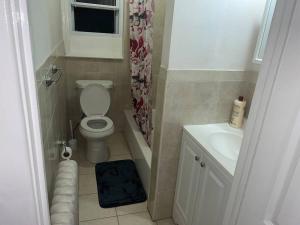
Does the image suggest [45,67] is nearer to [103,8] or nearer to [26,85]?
[26,85]

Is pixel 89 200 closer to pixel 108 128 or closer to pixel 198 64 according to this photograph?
pixel 108 128

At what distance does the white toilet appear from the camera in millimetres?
2410

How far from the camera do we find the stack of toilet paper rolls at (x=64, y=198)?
0.97 metres

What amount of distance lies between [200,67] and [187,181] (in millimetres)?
789

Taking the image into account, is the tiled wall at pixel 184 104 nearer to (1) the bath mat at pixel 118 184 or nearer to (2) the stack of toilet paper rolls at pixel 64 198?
(1) the bath mat at pixel 118 184

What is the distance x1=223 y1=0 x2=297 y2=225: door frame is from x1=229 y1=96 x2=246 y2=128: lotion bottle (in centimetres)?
87

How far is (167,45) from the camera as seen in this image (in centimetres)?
131

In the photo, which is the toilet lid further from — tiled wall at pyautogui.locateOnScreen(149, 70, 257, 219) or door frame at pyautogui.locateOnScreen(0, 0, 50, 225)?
door frame at pyautogui.locateOnScreen(0, 0, 50, 225)

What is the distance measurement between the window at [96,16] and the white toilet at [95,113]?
2.24 feet

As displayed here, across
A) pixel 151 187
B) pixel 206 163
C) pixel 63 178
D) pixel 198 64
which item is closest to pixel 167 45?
pixel 198 64

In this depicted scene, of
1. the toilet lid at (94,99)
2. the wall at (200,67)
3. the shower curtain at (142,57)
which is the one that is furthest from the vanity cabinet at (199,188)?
the toilet lid at (94,99)

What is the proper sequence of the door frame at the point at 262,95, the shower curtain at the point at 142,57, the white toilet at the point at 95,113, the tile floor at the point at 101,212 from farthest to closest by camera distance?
the white toilet at the point at 95,113 < the shower curtain at the point at 142,57 < the tile floor at the point at 101,212 < the door frame at the point at 262,95

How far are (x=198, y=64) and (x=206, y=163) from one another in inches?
24.5

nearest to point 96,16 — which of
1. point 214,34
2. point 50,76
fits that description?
point 50,76
